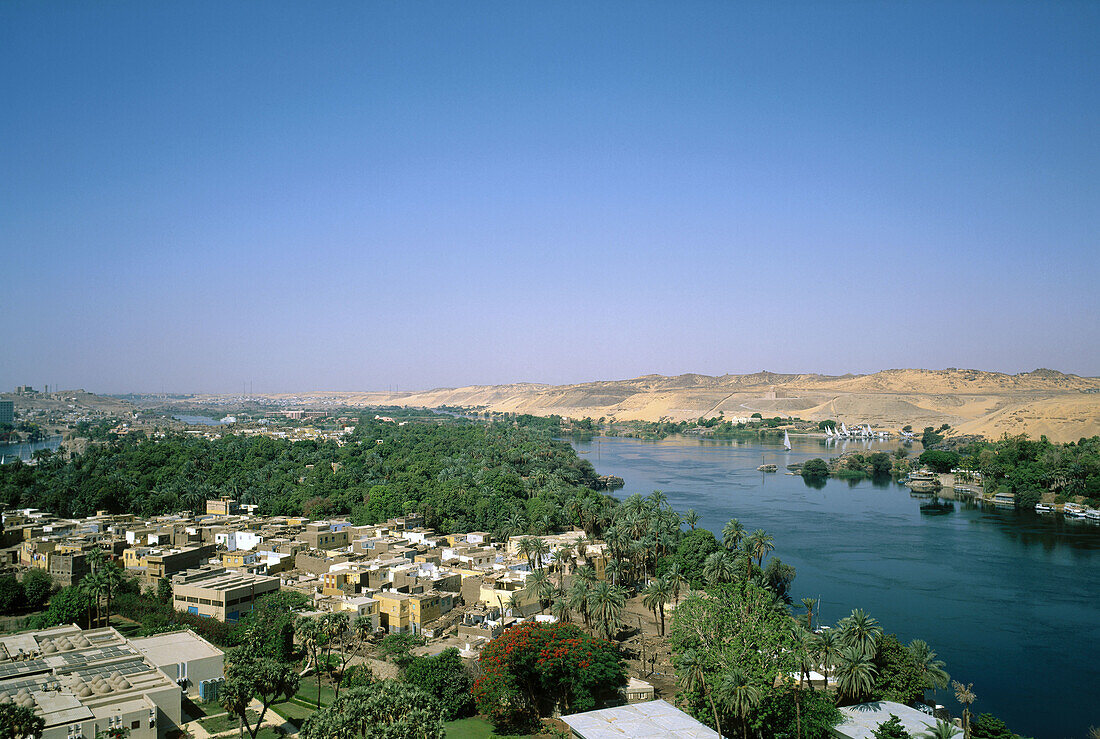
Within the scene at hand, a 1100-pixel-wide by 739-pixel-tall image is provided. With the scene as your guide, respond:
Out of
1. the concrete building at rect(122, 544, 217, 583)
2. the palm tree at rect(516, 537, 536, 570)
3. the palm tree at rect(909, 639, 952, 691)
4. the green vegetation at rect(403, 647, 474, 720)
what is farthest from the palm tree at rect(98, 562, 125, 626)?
the palm tree at rect(909, 639, 952, 691)

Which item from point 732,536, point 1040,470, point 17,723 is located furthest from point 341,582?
point 1040,470

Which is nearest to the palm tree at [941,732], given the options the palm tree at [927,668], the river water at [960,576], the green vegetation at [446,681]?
the palm tree at [927,668]

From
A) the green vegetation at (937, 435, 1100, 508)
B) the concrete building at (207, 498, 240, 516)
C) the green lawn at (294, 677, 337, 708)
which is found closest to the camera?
the green lawn at (294, 677, 337, 708)

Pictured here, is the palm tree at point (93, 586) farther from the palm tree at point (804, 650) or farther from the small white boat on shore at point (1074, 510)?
the small white boat on shore at point (1074, 510)

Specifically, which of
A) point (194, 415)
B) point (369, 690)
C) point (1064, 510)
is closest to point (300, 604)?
point (369, 690)

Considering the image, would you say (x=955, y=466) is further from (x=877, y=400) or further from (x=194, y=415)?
(x=194, y=415)

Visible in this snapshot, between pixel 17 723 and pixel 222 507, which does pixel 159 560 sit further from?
pixel 17 723

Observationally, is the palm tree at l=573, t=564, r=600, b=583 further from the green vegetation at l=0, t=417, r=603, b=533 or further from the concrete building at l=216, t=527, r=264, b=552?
the concrete building at l=216, t=527, r=264, b=552
